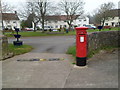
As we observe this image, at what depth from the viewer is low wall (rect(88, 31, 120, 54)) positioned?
24.0ft

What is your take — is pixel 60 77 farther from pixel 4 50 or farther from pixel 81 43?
pixel 4 50

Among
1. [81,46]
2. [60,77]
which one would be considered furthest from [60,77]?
[81,46]

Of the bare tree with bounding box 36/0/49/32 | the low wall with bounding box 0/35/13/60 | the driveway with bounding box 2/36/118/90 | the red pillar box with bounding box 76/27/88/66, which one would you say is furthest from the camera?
the bare tree with bounding box 36/0/49/32

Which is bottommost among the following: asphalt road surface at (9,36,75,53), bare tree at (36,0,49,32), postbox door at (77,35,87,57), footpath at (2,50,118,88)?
footpath at (2,50,118,88)

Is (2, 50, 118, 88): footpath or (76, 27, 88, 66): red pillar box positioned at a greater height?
(76, 27, 88, 66): red pillar box

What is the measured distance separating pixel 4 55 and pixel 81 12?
31.1 meters

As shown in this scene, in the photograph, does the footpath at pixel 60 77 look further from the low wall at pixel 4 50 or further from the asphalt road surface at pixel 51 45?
the asphalt road surface at pixel 51 45

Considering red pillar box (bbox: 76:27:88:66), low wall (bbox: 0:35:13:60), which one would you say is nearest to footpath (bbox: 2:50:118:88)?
red pillar box (bbox: 76:27:88:66)

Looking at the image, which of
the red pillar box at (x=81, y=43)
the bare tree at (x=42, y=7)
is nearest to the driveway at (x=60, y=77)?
the red pillar box at (x=81, y=43)

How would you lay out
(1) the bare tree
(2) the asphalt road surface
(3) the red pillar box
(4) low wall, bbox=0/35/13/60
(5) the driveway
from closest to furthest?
(5) the driveway
(3) the red pillar box
(4) low wall, bbox=0/35/13/60
(2) the asphalt road surface
(1) the bare tree

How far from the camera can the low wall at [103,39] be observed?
731 centimetres

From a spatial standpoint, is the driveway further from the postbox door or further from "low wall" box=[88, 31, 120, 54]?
"low wall" box=[88, 31, 120, 54]

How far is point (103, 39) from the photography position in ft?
27.5

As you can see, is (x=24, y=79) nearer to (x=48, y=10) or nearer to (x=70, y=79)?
(x=70, y=79)
